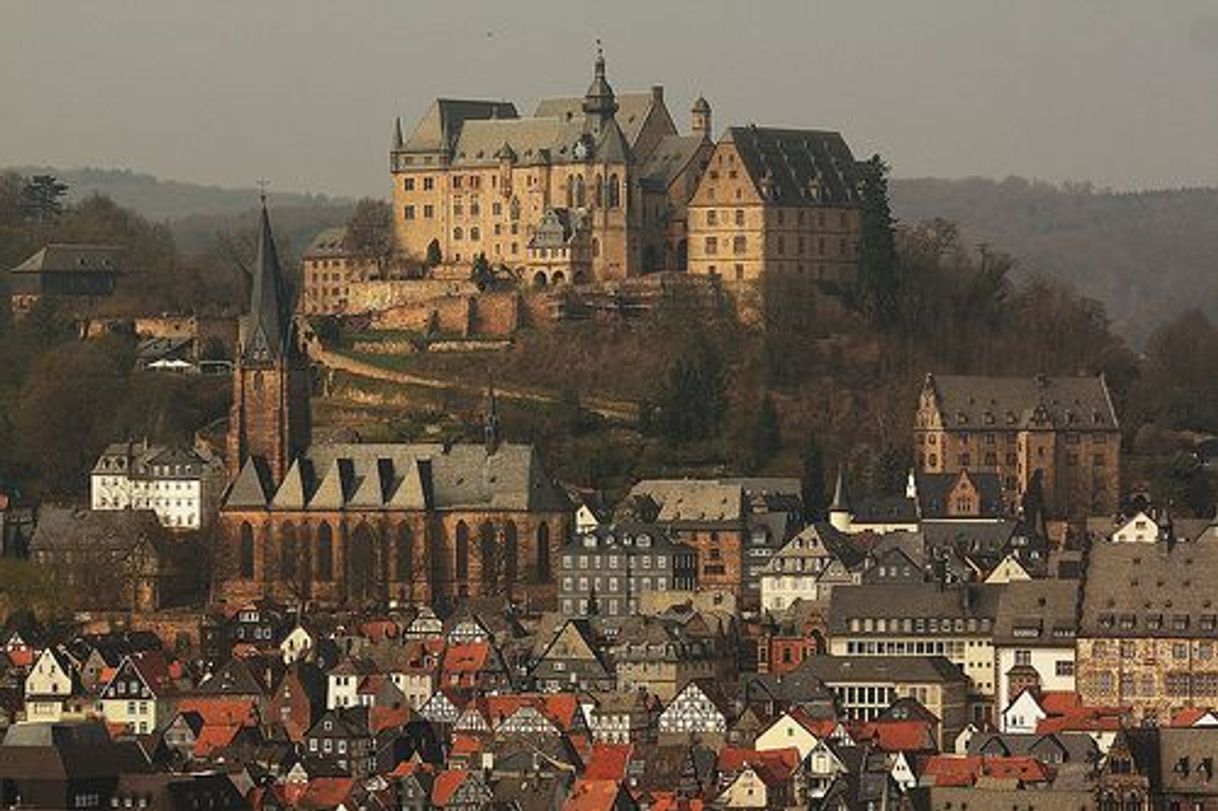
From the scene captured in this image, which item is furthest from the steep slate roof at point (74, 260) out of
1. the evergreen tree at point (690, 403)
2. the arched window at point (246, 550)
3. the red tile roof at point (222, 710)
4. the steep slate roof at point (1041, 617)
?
the steep slate roof at point (1041, 617)

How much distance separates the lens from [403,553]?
13975 centimetres

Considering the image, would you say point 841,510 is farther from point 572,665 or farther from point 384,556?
point 572,665

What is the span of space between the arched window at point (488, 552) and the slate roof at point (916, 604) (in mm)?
18409

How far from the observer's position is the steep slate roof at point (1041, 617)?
115938 mm

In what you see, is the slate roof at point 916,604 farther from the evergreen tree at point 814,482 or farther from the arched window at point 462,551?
the arched window at point 462,551

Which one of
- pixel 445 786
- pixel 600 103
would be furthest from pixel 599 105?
pixel 445 786

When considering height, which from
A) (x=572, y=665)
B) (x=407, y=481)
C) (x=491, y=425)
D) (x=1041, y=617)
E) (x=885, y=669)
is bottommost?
(x=572, y=665)

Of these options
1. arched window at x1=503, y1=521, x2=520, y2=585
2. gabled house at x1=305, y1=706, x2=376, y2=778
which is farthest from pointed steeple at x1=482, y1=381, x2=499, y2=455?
gabled house at x1=305, y1=706, x2=376, y2=778

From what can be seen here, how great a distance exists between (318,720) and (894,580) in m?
18.0

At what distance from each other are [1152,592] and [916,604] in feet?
27.5

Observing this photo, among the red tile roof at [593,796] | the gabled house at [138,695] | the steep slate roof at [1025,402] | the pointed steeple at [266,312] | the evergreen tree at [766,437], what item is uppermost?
the pointed steeple at [266,312]

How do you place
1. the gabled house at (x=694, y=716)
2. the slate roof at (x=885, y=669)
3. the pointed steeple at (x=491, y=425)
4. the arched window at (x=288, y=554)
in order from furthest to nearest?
the pointed steeple at (x=491, y=425) < the arched window at (x=288, y=554) < the slate roof at (x=885, y=669) < the gabled house at (x=694, y=716)

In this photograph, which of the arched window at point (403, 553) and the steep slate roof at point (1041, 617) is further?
the arched window at point (403, 553)

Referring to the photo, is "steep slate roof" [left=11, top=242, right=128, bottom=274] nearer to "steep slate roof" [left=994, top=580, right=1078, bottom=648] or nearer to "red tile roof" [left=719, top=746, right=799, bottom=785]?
"steep slate roof" [left=994, top=580, right=1078, bottom=648]
